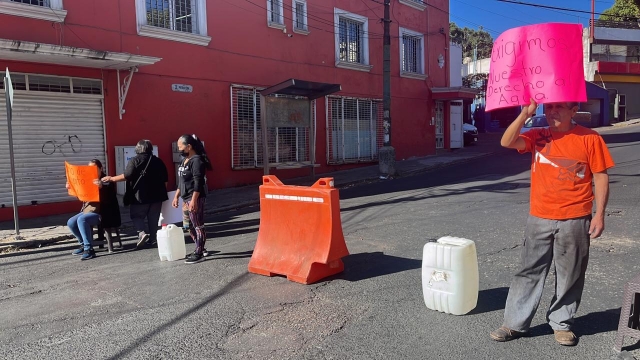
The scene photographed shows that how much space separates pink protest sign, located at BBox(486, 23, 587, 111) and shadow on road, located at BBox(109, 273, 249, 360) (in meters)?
3.21

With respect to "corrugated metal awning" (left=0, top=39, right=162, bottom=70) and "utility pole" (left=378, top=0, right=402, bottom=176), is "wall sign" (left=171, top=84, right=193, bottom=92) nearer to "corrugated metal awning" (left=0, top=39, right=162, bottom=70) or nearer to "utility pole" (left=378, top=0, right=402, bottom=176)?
"corrugated metal awning" (left=0, top=39, right=162, bottom=70)

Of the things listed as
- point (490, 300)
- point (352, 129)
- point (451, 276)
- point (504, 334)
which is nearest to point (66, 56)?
point (451, 276)

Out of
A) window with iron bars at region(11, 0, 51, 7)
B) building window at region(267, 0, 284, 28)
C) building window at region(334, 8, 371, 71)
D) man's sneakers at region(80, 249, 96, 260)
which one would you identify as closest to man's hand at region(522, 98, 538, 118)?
man's sneakers at region(80, 249, 96, 260)

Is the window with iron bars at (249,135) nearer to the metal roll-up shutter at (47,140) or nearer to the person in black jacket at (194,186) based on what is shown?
the metal roll-up shutter at (47,140)

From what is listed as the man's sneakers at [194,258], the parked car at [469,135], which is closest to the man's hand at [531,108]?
the man's sneakers at [194,258]

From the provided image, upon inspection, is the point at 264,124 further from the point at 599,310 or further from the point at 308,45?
the point at 599,310

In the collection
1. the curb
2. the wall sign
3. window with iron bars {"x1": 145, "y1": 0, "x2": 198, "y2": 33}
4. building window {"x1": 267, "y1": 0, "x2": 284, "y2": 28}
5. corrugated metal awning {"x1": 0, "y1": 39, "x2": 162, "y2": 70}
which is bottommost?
the curb

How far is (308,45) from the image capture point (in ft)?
55.1

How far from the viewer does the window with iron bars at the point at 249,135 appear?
47.5ft

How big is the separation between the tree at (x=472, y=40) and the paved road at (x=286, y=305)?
1898 inches

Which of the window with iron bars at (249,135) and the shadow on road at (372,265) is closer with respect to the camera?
the shadow on road at (372,265)

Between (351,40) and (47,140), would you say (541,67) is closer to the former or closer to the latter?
(47,140)

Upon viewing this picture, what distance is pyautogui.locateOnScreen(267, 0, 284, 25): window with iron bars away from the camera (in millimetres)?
15288

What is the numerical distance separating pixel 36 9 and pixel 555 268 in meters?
11.0
